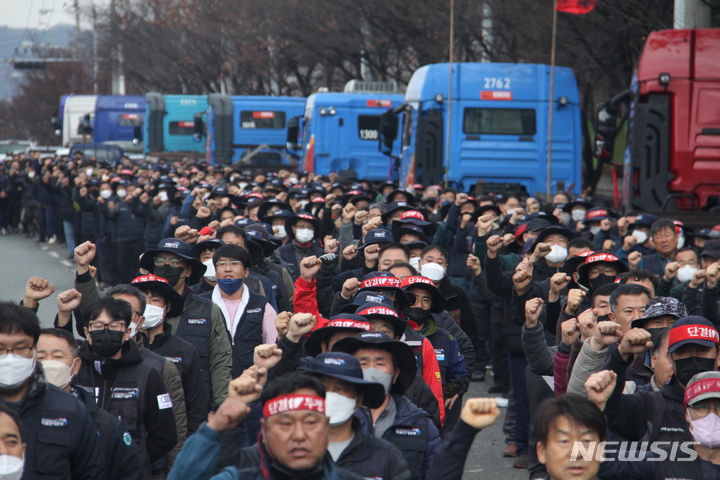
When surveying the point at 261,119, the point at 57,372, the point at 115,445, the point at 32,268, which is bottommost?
the point at 32,268

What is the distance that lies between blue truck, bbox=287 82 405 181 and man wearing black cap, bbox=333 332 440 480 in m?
19.5

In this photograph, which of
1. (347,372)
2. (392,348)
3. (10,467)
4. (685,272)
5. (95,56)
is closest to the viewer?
(10,467)

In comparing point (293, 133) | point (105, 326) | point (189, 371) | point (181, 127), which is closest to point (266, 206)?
point (189, 371)

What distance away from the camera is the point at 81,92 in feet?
250

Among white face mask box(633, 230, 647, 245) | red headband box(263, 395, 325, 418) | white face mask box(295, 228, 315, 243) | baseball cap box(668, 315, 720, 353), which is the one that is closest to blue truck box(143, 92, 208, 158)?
white face mask box(295, 228, 315, 243)

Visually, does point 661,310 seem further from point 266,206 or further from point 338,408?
point 266,206

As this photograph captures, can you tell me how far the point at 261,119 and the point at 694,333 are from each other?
1138 inches

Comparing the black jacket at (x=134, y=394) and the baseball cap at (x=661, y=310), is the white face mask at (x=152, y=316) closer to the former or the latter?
the black jacket at (x=134, y=394)

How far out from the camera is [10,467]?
3596 mm

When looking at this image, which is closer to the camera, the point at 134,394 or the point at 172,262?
the point at 134,394

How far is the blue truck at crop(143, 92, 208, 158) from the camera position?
3656cm

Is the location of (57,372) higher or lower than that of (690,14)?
lower

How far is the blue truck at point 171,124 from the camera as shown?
36.6 m

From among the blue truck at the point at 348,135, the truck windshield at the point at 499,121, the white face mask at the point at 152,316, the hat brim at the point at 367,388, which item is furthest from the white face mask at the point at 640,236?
the blue truck at the point at 348,135
